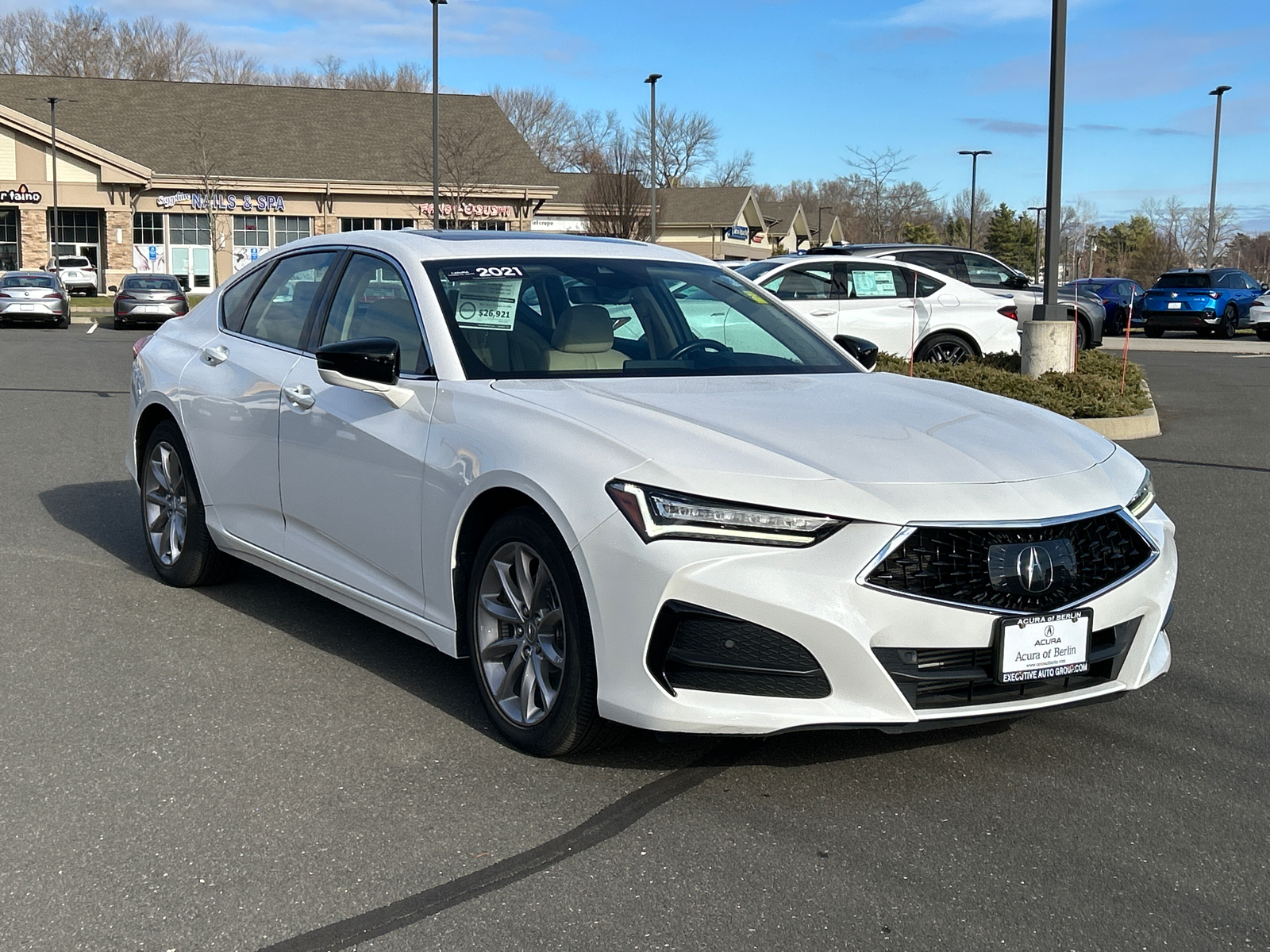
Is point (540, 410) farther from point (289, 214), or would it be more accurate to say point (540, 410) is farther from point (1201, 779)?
point (289, 214)

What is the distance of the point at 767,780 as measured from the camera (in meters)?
4.03

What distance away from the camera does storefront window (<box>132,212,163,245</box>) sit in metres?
50.6

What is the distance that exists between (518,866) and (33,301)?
32.9 m

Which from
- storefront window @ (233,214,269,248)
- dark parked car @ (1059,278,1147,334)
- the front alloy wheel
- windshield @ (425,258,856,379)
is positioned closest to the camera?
the front alloy wheel

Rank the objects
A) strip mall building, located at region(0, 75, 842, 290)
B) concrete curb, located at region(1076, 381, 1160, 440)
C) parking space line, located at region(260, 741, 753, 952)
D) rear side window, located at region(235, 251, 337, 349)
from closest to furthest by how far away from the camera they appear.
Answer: parking space line, located at region(260, 741, 753, 952)
rear side window, located at region(235, 251, 337, 349)
concrete curb, located at region(1076, 381, 1160, 440)
strip mall building, located at region(0, 75, 842, 290)

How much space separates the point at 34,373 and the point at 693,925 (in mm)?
17392

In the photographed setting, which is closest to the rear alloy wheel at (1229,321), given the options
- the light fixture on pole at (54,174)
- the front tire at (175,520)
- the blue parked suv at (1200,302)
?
the blue parked suv at (1200,302)

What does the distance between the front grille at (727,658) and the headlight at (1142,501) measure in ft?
3.81

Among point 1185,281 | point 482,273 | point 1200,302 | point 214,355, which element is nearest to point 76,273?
point 1185,281

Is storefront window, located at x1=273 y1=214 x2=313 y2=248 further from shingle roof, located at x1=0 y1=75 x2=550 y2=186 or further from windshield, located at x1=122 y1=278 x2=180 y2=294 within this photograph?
windshield, located at x1=122 y1=278 x2=180 y2=294

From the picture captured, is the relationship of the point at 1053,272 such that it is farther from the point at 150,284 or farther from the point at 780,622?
the point at 150,284

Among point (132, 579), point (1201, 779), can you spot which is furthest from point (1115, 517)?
point (132, 579)

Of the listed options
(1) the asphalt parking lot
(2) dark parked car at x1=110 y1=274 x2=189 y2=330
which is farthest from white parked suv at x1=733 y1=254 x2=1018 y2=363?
(2) dark parked car at x1=110 y1=274 x2=189 y2=330

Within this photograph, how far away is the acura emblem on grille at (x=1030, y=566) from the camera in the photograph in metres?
3.69
